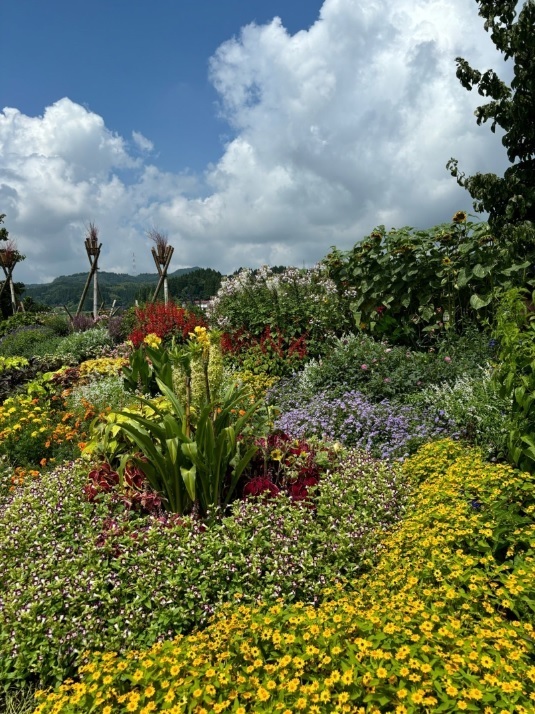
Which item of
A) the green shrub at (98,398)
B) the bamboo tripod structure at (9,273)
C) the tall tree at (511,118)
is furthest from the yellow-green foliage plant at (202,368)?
the bamboo tripod structure at (9,273)

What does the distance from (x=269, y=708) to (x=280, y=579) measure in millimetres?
1132

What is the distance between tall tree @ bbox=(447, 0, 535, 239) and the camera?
616 cm

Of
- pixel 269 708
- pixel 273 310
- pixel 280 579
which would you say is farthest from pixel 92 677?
pixel 273 310

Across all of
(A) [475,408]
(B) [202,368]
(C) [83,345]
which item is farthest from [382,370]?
(C) [83,345]

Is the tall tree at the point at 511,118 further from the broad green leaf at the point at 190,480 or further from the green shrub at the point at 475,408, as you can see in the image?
the broad green leaf at the point at 190,480

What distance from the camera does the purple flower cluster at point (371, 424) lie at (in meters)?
4.55

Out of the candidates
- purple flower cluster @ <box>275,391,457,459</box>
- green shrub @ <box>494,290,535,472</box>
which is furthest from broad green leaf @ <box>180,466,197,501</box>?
green shrub @ <box>494,290,535,472</box>

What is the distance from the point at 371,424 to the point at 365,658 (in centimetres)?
316

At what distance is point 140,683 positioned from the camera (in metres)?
1.90

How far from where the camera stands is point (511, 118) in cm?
651

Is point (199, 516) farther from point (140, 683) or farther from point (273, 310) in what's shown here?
point (273, 310)

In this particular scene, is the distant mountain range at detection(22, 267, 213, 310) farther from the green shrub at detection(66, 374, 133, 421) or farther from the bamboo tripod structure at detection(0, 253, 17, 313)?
the green shrub at detection(66, 374, 133, 421)

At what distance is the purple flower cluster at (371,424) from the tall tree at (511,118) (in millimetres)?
2916

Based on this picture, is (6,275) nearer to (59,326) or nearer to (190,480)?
(59,326)
